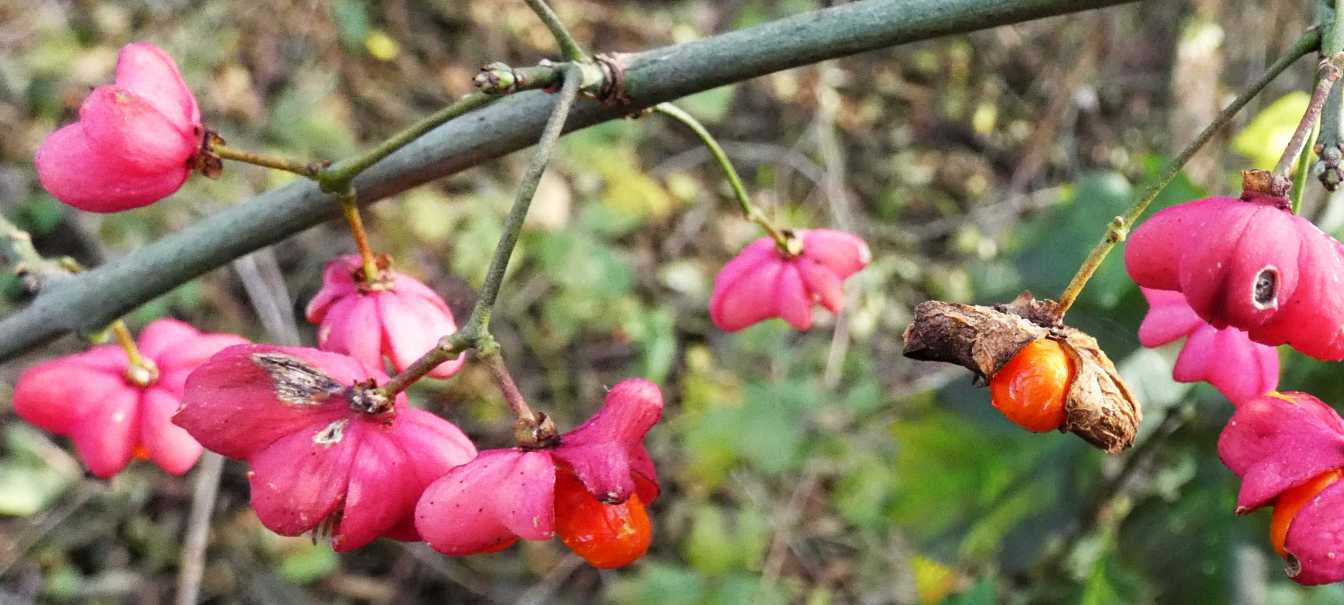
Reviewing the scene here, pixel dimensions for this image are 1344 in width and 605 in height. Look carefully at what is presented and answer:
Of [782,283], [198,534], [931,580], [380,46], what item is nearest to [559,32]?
[782,283]

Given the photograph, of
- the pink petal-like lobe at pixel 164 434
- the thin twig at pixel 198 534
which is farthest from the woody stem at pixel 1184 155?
the thin twig at pixel 198 534

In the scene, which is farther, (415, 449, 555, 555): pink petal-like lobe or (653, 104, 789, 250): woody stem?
(653, 104, 789, 250): woody stem

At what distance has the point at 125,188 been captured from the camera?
A: 3.13 ft

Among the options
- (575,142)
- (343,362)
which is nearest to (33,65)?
(575,142)

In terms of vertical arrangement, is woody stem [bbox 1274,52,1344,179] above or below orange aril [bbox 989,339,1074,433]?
above

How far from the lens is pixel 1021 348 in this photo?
2.61 feet

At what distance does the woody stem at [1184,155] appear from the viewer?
0.75 meters

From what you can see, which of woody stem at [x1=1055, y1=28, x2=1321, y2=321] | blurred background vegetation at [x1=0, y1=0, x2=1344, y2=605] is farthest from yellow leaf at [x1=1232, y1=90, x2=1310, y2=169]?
woody stem at [x1=1055, y1=28, x2=1321, y2=321]

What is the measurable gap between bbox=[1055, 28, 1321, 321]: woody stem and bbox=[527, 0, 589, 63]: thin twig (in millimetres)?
A: 437

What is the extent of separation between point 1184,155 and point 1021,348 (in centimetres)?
17

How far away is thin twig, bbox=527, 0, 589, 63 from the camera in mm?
906

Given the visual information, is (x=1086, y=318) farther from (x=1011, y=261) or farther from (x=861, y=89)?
(x=861, y=89)

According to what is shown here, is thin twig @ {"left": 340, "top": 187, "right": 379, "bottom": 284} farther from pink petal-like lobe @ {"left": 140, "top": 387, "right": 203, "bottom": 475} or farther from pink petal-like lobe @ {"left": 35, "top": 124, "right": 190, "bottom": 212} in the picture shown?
pink petal-like lobe @ {"left": 140, "top": 387, "right": 203, "bottom": 475}

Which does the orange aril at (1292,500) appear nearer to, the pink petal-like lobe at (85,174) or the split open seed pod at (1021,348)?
the split open seed pod at (1021,348)
